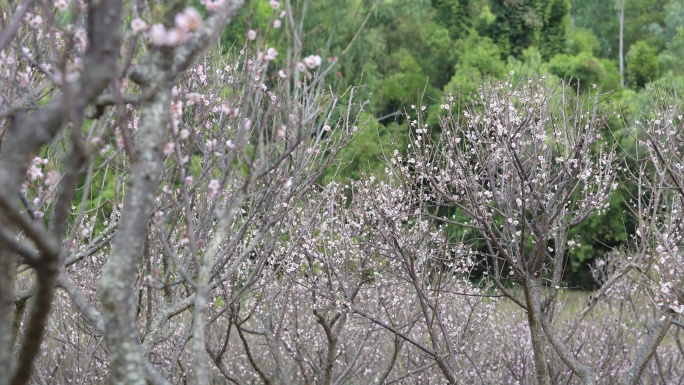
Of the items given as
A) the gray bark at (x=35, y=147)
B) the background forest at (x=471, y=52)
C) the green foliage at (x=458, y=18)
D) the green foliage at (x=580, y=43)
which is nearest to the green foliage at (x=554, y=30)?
the background forest at (x=471, y=52)

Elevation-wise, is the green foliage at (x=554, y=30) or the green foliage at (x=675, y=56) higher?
the green foliage at (x=554, y=30)

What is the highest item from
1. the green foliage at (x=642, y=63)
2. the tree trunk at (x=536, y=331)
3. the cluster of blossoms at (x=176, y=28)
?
the green foliage at (x=642, y=63)

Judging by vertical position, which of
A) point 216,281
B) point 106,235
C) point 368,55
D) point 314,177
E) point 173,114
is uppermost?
point 368,55

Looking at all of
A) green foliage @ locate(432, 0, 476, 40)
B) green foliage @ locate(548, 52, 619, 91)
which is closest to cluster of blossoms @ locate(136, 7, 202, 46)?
green foliage @ locate(548, 52, 619, 91)

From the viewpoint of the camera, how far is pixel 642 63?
26609 mm

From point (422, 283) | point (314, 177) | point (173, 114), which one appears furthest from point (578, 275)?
point (173, 114)

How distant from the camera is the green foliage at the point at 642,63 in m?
26.3

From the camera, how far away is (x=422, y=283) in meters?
7.01

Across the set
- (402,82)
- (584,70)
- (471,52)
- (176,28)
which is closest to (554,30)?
(584,70)

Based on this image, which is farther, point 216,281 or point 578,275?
point 578,275

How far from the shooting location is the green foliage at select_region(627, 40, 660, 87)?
2634 cm

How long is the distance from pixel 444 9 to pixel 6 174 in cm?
2487

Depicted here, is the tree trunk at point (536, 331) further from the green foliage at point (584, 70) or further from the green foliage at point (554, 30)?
the green foliage at point (554, 30)

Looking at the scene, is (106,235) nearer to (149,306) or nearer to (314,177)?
(149,306)
